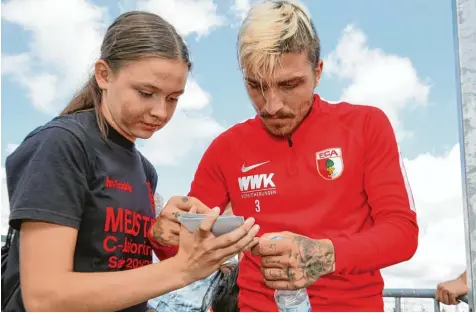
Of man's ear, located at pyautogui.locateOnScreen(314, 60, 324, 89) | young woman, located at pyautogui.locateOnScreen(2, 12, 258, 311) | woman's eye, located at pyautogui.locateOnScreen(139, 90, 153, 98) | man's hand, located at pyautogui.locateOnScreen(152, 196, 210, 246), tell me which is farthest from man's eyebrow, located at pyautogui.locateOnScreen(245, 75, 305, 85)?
man's hand, located at pyautogui.locateOnScreen(152, 196, 210, 246)

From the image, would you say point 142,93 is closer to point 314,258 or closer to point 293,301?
point 314,258

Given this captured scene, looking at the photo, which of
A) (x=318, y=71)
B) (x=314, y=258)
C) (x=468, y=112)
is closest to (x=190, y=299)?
(x=314, y=258)

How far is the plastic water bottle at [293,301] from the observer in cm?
238

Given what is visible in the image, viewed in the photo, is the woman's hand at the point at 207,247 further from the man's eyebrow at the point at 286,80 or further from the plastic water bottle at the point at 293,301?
the man's eyebrow at the point at 286,80

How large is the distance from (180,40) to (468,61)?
1373 millimetres

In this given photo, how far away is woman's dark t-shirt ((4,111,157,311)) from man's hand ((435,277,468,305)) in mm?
2055

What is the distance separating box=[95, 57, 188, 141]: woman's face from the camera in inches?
88.4

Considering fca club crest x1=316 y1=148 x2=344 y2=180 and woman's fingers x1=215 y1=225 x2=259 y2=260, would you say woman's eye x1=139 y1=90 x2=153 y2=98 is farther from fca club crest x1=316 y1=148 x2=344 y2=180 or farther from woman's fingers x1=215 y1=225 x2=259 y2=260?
fca club crest x1=316 y1=148 x2=344 y2=180

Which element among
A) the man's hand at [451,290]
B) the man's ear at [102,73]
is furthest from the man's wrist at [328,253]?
the man's hand at [451,290]

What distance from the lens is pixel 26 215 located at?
181 cm

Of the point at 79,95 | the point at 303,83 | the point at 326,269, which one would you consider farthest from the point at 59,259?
the point at 303,83

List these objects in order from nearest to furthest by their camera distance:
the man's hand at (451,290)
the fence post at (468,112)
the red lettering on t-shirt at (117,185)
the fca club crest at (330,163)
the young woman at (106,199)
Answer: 1. the fence post at (468,112)
2. the young woman at (106,199)
3. the red lettering on t-shirt at (117,185)
4. the fca club crest at (330,163)
5. the man's hand at (451,290)

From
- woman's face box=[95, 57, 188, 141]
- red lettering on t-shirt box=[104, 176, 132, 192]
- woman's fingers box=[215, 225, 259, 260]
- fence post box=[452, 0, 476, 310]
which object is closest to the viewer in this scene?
fence post box=[452, 0, 476, 310]

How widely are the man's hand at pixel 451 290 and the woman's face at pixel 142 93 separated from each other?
2.20 meters
